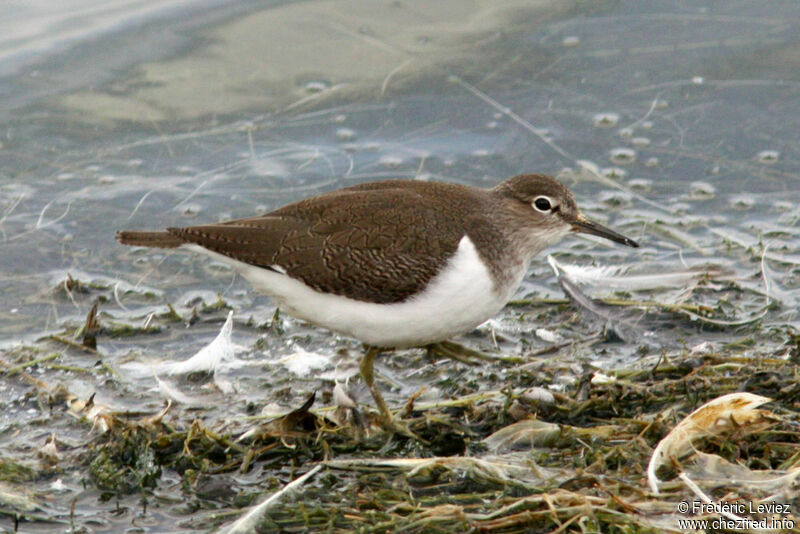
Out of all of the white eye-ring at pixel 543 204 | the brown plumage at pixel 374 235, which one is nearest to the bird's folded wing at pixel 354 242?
the brown plumage at pixel 374 235

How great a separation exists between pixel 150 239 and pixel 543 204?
239 cm

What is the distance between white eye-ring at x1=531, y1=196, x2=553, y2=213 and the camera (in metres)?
6.35

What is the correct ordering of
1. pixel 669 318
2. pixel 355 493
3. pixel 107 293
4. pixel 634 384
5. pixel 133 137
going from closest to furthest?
pixel 355 493 → pixel 634 384 → pixel 669 318 → pixel 107 293 → pixel 133 137

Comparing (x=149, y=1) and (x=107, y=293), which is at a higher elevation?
(x=149, y=1)

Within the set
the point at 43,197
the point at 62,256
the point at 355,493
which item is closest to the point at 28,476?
the point at 355,493

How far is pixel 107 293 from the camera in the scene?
24.9 ft

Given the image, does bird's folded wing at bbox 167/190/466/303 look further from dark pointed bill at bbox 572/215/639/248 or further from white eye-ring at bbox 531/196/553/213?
dark pointed bill at bbox 572/215/639/248

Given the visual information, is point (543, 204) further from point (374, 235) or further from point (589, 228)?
point (374, 235)

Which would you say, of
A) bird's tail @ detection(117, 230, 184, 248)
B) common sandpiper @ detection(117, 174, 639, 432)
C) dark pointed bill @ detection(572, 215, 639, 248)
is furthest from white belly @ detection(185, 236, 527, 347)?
dark pointed bill @ detection(572, 215, 639, 248)

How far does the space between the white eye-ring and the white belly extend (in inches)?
23.1

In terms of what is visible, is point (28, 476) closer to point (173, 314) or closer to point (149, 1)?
point (173, 314)

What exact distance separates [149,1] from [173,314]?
5353mm

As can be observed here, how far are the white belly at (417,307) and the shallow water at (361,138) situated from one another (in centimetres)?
64

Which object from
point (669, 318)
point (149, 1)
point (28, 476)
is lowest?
point (669, 318)
